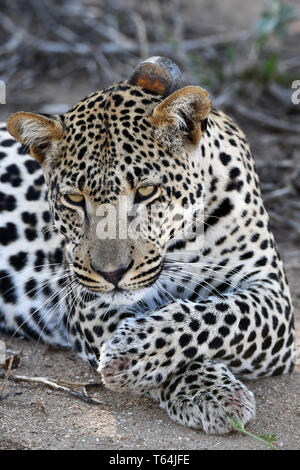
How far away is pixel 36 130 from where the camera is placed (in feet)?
16.9

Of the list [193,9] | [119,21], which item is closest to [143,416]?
[119,21]

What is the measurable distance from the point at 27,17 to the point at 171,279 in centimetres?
740

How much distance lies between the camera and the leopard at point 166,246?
4801mm

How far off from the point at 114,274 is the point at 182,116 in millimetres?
1084

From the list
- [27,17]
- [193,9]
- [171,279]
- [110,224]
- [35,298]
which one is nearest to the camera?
[110,224]

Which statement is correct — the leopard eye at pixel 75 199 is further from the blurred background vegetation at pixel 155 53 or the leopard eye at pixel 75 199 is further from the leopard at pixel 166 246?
the blurred background vegetation at pixel 155 53

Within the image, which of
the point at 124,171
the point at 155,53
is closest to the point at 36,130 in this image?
the point at 124,171

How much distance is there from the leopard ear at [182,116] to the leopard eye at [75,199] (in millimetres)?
610

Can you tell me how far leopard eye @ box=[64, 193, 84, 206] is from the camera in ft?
16.3

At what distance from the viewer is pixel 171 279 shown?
18.0 feet

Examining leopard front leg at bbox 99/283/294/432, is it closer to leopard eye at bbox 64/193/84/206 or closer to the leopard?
the leopard

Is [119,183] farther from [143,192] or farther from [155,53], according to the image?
[155,53]

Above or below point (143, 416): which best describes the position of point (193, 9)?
above

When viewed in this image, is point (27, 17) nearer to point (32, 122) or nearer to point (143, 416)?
point (32, 122)
